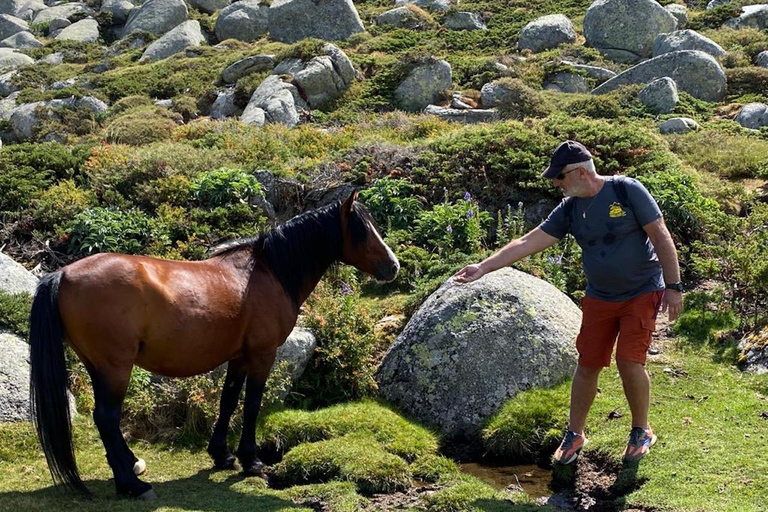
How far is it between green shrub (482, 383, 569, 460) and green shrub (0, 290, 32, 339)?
16.5 feet

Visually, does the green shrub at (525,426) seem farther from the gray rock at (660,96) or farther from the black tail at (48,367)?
the gray rock at (660,96)

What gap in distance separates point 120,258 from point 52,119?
67.9 ft

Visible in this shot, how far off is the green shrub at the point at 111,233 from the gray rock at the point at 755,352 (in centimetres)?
828

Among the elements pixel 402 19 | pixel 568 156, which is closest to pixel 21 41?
pixel 402 19

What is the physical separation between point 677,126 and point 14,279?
16081mm

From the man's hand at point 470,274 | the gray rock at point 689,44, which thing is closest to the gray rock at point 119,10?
the gray rock at point 689,44

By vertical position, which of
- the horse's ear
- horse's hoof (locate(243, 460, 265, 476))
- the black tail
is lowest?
horse's hoof (locate(243, 460, 265, 476))

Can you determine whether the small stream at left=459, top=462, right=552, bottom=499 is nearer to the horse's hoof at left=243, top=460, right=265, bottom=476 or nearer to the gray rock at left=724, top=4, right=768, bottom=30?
the horse's hoof at left=243, top=460, right=265, bottom=476

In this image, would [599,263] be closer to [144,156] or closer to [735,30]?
[144,156]

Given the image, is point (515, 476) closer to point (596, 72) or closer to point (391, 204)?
point (391, 204)

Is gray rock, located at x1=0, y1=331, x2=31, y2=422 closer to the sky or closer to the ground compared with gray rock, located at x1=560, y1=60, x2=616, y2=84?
closer to the ground

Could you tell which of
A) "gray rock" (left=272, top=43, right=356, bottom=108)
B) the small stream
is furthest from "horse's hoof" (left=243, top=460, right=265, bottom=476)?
"gray rock" (left=272, top=43, right=356, bottom=108)

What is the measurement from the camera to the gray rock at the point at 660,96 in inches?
844

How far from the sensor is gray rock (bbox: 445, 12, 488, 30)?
36.1m
